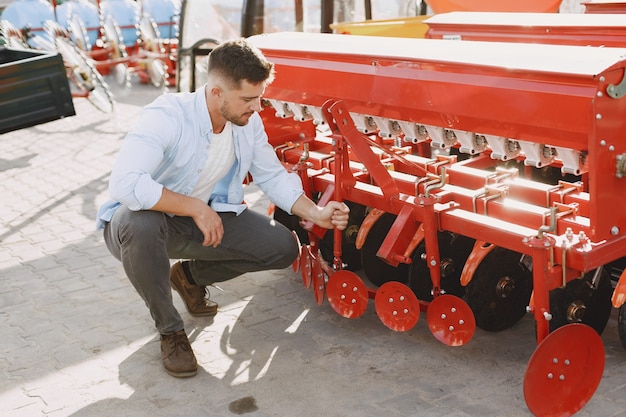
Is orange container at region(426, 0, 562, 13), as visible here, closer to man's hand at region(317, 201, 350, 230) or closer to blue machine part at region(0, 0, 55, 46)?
man's hand at region(317, 201, 350, 230)

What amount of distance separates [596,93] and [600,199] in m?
0.36

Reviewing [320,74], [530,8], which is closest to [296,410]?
[320,74]

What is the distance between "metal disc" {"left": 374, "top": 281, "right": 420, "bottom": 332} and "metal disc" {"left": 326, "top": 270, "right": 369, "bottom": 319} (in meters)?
0.11

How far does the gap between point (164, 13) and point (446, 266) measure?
9.63 metres

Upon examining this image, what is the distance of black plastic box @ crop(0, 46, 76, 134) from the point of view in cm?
357

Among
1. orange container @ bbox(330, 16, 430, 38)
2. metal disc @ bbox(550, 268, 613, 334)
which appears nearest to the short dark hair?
Answer: metal disc @ bbox(550, 268, 613, 334)

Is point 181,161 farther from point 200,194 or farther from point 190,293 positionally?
point 190,293

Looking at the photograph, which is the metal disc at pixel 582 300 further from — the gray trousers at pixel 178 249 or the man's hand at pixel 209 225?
the man's hand at pixel 209 225

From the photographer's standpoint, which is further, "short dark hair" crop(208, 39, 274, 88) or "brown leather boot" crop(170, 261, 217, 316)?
→ "brown leather boot" crop(170, 261, 217, 316)

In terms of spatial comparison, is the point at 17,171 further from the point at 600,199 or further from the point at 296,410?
the point at 600,199

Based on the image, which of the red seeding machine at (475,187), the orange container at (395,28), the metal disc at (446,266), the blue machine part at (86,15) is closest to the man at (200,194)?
the red seeding machine at (475,187)

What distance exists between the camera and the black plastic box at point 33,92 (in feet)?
11.7

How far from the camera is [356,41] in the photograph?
3693mm

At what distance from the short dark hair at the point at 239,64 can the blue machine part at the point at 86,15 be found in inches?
365
